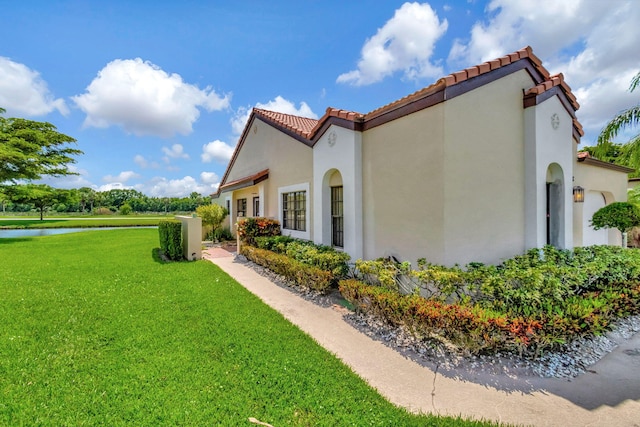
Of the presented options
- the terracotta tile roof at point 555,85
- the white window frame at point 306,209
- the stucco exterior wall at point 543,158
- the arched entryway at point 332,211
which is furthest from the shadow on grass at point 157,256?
the terracotta tile roof at point 555,85

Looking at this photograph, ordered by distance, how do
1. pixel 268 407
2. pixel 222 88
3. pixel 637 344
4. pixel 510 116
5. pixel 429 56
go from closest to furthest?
pixel 268 407 → pixel 637 344 → pixel 510 116 → pixel 429 56 → pixel 222 88

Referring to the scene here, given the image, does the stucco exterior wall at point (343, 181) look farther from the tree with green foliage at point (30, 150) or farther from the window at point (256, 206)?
the tree with green foliage at point (30, 150)

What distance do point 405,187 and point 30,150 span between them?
32.1 metres

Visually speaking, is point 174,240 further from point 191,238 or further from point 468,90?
point 468,90

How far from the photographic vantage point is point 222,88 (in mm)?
15977

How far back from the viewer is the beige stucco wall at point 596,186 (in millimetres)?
11219

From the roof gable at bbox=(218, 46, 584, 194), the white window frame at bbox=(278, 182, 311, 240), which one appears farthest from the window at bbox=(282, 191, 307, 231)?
the roof gable at bbox=(218, 46, 584, 194)

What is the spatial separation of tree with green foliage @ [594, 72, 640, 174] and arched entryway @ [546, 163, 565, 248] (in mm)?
6586

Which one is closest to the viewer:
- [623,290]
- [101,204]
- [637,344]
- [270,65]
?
[637,344]

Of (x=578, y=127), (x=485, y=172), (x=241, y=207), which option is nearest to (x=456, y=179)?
(x=485, y=172)

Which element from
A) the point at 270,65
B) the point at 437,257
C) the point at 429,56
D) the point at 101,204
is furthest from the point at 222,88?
the point at 101,204

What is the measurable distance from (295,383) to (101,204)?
121251mm

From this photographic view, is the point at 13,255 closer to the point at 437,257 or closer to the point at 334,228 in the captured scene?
the point at 334,228

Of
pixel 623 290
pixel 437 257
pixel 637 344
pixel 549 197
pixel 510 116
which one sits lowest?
pixel 637 344
